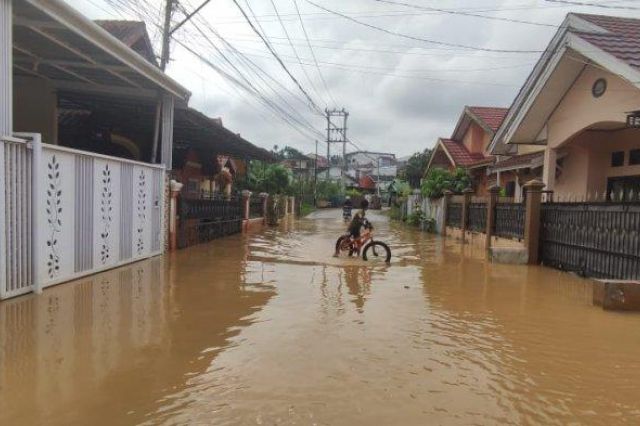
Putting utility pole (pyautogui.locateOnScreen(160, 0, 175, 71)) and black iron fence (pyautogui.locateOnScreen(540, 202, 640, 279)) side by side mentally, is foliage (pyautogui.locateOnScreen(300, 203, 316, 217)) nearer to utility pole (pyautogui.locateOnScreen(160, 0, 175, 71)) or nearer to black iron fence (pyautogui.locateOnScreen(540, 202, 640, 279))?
utility pole (pyautogui.locateOnScreen(160, 0, 175, 71))

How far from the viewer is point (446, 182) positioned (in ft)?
73.2

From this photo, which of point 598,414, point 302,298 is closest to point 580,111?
point 302,298

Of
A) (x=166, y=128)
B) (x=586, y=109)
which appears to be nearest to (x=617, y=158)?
(x=586, y=109)

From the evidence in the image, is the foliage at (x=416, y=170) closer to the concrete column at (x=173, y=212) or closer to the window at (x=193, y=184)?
the window at (x=193, y=184)

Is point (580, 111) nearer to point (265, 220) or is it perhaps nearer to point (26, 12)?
point (26, 12)

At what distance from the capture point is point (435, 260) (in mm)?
12391

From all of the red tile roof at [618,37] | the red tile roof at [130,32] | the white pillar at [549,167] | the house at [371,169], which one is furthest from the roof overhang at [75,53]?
the house at [371,169]

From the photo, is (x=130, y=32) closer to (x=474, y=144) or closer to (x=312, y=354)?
(x=312, y=354)

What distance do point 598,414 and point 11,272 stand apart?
21.4 feet

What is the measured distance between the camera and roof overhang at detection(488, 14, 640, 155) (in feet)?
31.3

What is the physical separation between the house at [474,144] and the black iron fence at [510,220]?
8.55 m

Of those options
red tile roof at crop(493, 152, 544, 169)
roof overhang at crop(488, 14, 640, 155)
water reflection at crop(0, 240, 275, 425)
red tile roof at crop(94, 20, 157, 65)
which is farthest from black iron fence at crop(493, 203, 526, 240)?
red tile roof at crop(94, 20, 157, 65)

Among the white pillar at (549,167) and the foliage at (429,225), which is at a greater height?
the white pillar at (549,167)

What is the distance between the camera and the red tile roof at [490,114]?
81.3 ft
